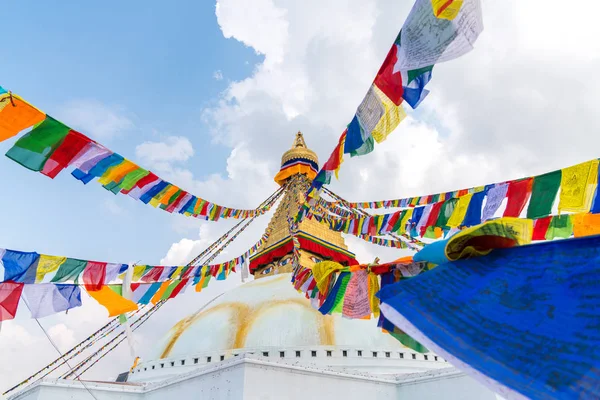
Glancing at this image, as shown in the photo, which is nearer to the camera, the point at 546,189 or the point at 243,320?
the point at 546,189

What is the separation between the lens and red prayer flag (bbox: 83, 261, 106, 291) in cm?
625

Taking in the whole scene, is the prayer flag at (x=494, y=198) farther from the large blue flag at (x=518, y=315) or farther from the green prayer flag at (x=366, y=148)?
the large blue flag at (x=518, y=315)

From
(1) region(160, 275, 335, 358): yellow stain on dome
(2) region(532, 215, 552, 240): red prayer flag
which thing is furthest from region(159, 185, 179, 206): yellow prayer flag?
(2) region(532, 215, 552, 240): red prayer flag

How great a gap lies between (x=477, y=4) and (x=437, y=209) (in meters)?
3.93

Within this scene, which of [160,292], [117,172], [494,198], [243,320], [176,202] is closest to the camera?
[494,198]

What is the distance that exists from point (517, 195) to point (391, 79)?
2.58 metres

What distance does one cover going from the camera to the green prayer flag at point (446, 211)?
19.1 ft

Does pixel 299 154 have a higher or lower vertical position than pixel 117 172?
higher

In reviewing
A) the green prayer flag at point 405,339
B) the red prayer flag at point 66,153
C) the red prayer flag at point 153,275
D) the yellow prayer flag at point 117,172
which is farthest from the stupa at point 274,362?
the red prayer flag at point 66,153

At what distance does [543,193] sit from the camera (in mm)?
4570

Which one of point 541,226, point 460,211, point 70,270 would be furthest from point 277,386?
point 541,226

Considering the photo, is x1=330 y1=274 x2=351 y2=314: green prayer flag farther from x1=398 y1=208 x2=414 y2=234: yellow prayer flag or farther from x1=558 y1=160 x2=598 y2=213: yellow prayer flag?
x1=398 y1=208 x2=414 y2=234: yellow prayer flag

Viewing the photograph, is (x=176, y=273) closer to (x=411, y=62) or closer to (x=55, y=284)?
(x=55, y=284)

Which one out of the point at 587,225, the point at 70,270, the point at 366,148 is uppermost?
the point at 366,148
